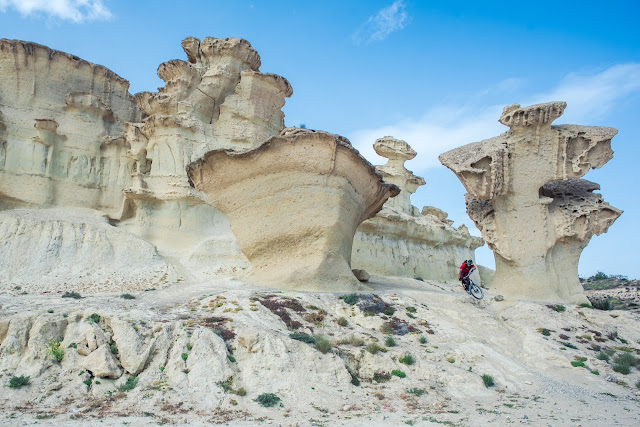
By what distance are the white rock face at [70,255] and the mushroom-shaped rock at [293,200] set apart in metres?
5.83

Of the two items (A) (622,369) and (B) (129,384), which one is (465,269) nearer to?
(A) (622,369)

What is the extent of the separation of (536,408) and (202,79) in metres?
25.1

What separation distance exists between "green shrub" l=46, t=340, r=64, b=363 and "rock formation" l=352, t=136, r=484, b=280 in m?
18.0

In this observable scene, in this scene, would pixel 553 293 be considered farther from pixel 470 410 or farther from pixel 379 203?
pixel 470 410

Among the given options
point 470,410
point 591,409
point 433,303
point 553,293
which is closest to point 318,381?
point 470,410

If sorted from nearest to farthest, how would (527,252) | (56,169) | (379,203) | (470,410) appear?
(470,410) → (379,203) → (527,252) → (56,169)

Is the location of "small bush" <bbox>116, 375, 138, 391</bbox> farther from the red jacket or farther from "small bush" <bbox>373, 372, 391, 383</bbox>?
the red jacket

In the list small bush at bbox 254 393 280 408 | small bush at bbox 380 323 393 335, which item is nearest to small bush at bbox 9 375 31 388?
small bush at bbox 254 393 280 408

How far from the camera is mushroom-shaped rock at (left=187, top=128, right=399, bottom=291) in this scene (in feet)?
47.6

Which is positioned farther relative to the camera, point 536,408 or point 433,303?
point 433,303

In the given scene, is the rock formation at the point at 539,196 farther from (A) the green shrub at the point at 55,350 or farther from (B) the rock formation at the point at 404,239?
(A) the green shrub at the point at 55,350

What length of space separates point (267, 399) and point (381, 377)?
223 cm

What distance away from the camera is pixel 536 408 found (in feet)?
25.0

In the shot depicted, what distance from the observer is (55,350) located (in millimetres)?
7785
